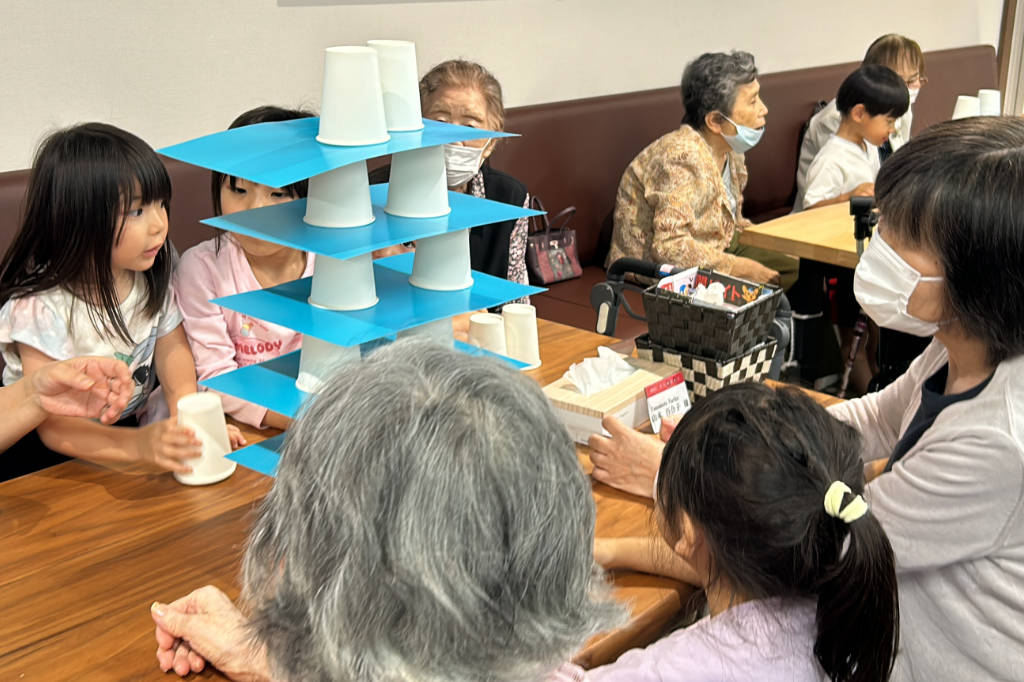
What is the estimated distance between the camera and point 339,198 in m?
1.33

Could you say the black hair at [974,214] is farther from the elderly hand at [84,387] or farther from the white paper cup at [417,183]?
the elderly hand at [84,387]

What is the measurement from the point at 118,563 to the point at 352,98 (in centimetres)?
74

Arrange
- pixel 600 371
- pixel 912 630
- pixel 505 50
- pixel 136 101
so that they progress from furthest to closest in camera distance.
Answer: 1. pixel 505 50
2. pixel 136 101
3. pixel 600 371
4. pixel 912 630

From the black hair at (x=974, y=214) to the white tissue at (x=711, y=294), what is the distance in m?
0.44

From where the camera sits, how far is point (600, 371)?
1791 millimetres

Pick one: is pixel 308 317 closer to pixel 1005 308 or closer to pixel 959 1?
pixel 1005 308

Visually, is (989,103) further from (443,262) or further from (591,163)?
(443,262)

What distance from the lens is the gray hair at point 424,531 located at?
0.73 metres

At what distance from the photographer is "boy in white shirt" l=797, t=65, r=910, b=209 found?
12.8 ft

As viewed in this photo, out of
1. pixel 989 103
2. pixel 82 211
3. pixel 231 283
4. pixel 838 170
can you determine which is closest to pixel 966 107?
pixel 989 103

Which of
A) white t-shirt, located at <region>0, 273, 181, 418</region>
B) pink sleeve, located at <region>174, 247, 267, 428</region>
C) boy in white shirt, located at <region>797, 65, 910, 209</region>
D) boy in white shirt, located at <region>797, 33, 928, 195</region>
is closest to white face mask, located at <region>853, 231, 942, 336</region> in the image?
pink sleeve, located at <region>174, 247, 267, 428</region>

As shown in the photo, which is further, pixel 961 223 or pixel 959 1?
pixel 959 1

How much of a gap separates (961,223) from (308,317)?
0.90 metres

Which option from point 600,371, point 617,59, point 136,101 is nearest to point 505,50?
point 617,59
